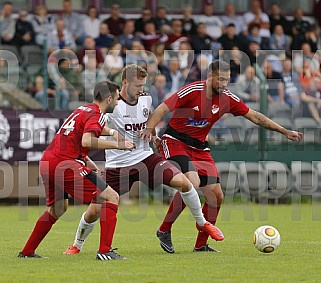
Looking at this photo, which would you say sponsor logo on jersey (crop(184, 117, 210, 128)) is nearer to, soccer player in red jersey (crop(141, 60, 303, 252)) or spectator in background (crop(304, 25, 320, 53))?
soccer player in red jersey (crop(141, 60, 303, 252))

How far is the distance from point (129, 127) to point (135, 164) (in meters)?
0.46

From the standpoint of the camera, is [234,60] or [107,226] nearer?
[107,226]

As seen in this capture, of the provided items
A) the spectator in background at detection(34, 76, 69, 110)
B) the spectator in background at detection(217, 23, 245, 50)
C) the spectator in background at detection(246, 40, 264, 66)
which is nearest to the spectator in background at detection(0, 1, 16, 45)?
the spectator in background at detection(34, 76, 69, 110)

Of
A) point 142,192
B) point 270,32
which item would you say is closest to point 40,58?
point 142,192

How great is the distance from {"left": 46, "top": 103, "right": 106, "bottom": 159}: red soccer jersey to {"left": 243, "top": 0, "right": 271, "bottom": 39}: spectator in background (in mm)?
12356

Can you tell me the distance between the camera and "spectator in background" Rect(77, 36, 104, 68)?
18484 mm

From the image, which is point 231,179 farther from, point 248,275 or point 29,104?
point 248,275

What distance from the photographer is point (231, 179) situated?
1805cm

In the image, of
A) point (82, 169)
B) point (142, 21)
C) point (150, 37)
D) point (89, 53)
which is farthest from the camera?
point (142, 21)

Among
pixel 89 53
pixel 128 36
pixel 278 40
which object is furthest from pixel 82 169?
pixel 278 40

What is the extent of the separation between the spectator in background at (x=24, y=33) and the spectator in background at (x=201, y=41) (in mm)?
3741

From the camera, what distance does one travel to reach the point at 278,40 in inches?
829

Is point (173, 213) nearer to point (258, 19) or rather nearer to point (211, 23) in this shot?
point (211, 23)

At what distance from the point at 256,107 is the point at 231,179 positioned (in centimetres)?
172
